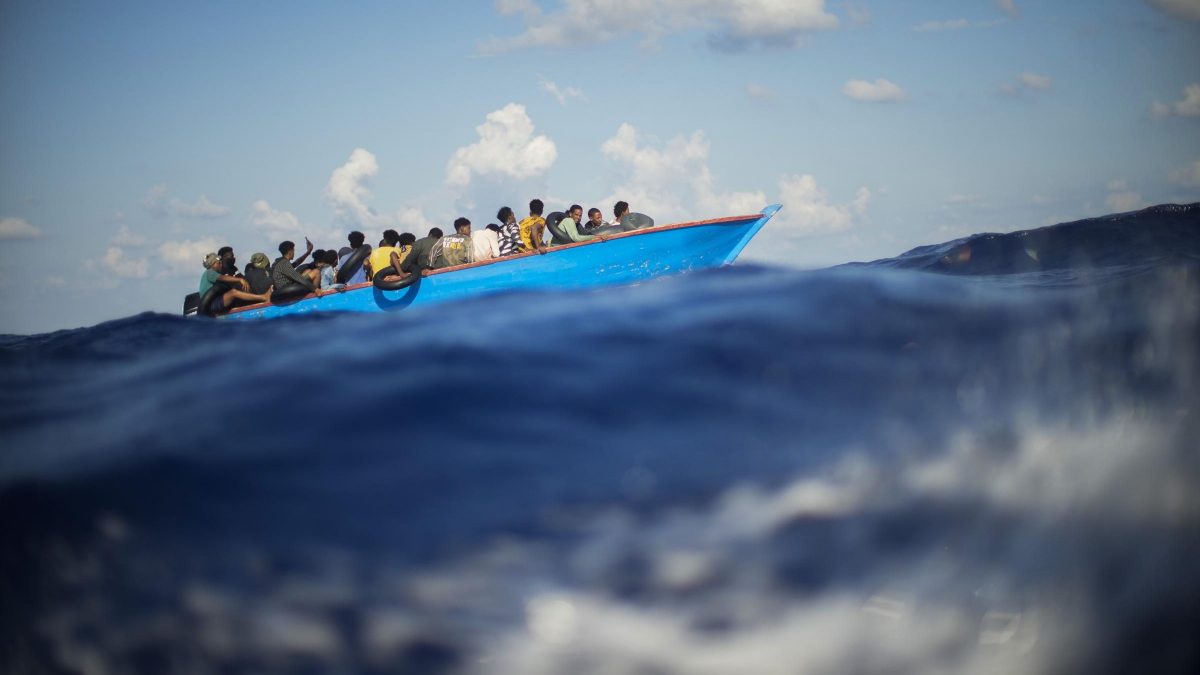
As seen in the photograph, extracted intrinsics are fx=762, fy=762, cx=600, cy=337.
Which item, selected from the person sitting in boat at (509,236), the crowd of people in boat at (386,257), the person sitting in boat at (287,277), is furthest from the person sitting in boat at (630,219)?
the person sitting in boat at (287,277)

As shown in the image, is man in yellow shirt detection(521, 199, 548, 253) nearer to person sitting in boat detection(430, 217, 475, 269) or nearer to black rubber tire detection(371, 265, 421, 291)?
person sitting in boat detection(430, 217, 475, 269)

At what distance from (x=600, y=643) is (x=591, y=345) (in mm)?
1291

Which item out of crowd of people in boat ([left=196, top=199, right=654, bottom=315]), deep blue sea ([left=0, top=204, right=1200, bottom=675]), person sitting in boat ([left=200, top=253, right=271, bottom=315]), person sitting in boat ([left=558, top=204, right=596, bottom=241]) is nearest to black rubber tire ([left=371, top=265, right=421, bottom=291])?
crowd of people in boat ([left=196, top=199, right=654, bottom=315])

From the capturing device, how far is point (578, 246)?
11203mm

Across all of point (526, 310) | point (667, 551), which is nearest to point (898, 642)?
point (667, 551)

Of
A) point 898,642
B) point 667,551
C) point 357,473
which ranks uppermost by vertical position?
point 357,473

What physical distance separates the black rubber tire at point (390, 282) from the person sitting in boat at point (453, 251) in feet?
2.60

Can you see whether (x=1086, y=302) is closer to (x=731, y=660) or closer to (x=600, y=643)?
(x=731, y=660)

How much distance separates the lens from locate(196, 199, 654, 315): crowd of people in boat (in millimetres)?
10875

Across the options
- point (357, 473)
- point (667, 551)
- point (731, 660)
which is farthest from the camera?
point (357, 473)

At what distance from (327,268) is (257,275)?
975mm

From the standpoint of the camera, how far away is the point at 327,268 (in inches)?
452

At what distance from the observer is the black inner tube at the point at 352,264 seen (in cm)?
1178

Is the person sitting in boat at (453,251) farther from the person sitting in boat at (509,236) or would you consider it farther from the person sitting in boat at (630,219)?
the person sitting in boat at (630,219)
